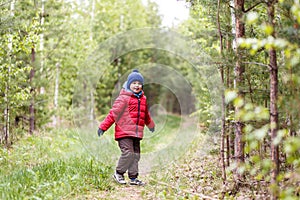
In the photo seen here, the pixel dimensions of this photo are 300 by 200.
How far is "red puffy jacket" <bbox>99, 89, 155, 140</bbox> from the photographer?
7.72m

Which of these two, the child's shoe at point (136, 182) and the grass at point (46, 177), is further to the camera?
the child's shoe at point (136, 182)

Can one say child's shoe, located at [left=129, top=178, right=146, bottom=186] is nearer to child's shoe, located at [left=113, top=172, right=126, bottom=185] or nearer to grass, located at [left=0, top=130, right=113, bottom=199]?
child's shoe, located at [left=113, top=172, right=126, bottom=185]

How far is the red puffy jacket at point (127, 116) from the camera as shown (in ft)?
25.3

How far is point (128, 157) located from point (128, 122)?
2.29 feet

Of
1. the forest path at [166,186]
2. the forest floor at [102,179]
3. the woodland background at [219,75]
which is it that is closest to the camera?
the woodland background at [219,75]

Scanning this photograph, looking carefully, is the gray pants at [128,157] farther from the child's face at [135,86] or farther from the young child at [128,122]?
the child's face at [135,86]

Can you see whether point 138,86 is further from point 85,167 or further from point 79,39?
point 79,39

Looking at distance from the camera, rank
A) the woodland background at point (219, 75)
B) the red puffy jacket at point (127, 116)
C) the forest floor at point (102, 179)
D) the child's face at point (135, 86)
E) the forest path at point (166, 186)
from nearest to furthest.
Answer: the woodland background at point (219, 75), the forest floor at point (102, 179), the forest path at point (166, 186), the red puffy jacket at point (127, 116), the child's face at point (135, 86)

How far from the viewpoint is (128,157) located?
7848 mm

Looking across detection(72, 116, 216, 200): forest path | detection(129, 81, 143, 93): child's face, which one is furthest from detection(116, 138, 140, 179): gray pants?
detection(129, 81, 143, 93): child's face

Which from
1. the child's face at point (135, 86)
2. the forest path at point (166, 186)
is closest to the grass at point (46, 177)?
the forest path at point (166, 186)

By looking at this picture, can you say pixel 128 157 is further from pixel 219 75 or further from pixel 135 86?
pixel 219 75

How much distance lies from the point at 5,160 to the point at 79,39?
49.3ft

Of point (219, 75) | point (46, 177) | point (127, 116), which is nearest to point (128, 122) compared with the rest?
point (127, 116)
